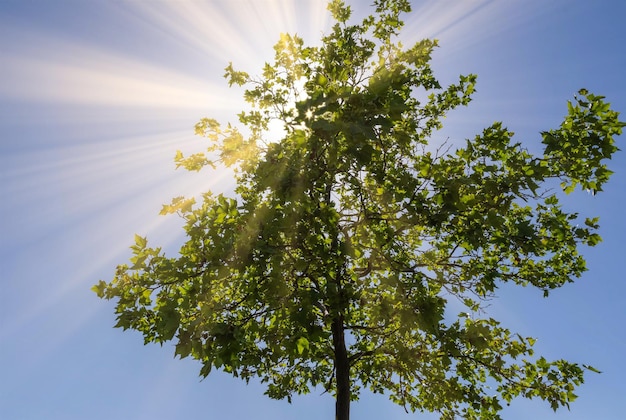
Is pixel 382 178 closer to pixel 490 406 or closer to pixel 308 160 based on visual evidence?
pixel 308 160

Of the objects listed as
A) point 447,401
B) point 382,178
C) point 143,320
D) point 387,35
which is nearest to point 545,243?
point 382,178

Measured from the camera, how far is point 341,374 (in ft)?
35.0

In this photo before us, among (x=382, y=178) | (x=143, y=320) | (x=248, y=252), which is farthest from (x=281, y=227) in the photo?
(x=143, y=320)

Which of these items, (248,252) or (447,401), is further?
(447,401)

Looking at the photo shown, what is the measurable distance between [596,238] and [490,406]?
5.46 metres

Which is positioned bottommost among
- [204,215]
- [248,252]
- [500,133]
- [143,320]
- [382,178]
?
[143,320]

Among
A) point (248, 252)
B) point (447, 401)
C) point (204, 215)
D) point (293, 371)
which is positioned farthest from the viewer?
point (293, 371)

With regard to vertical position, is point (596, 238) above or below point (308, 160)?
above

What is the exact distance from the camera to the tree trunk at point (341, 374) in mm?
10023

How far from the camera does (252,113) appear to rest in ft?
36.1

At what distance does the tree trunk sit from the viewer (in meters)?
10.0

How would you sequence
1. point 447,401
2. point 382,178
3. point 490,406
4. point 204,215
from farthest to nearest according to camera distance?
point 447,401 → point 490,406 → point 382,178 → point 204,215

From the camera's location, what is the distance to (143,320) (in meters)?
9.09

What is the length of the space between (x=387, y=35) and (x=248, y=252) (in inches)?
338
